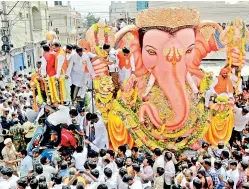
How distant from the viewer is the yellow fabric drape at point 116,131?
6.16 metres

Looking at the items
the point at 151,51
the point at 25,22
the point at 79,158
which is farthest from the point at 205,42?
the point at 25,22

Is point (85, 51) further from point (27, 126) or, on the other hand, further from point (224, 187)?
point (224, 187)

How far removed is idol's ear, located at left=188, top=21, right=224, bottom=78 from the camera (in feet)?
20.6

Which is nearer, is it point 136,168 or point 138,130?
point 136,168

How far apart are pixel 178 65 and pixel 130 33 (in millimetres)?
963

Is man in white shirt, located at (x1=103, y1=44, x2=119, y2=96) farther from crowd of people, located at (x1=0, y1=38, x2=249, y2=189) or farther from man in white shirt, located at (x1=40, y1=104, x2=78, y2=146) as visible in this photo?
man in white shirt, located at (x1=40, y1=104, x2=78, y2=146)

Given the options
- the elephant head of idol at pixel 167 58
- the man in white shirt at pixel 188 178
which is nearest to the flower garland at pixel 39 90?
the elephant head of idol at pixel 167 58

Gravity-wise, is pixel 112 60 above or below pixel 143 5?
below

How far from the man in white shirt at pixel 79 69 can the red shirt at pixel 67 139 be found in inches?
38.0

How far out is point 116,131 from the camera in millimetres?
6176

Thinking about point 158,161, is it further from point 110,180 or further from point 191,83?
point 191,83

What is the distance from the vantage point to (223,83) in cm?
611

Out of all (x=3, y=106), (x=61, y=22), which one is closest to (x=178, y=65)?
(x=3, y=106)

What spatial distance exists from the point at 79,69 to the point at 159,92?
1.39 metres
